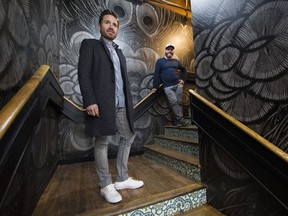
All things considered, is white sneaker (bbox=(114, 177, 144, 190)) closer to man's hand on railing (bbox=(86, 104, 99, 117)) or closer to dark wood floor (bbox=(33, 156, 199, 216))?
dark wood floor (bbox=(33, 156, 199, 216))

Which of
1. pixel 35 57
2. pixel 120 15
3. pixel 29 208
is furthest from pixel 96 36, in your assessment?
pixel 29 208

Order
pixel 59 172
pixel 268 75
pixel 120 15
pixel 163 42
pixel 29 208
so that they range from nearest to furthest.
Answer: pixel 268 75, pixel 29 208, pixel 59 172, pixel 120 15, pixel 163 42

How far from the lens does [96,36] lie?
3051mm

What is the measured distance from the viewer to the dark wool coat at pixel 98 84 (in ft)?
4.72

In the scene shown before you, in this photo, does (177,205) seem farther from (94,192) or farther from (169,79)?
(169,79)

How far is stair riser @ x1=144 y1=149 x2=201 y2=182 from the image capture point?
1.73 metres

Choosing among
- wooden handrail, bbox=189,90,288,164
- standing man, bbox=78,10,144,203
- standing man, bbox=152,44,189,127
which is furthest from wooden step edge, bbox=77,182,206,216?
standing man, bbox=152,44,189,127

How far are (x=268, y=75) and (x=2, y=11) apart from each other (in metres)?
1.49

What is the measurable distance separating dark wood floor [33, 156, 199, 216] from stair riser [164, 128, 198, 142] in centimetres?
60

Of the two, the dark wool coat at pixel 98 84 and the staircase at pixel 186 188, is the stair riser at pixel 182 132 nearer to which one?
the staircase at pixel 186 188

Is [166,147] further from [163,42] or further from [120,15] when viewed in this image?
[120,15]

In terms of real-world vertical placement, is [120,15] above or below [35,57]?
above

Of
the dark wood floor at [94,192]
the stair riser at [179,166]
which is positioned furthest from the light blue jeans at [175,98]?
the dark wood floor at [94,192]

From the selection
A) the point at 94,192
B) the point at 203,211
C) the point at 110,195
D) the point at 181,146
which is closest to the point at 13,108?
the point at 110,195
